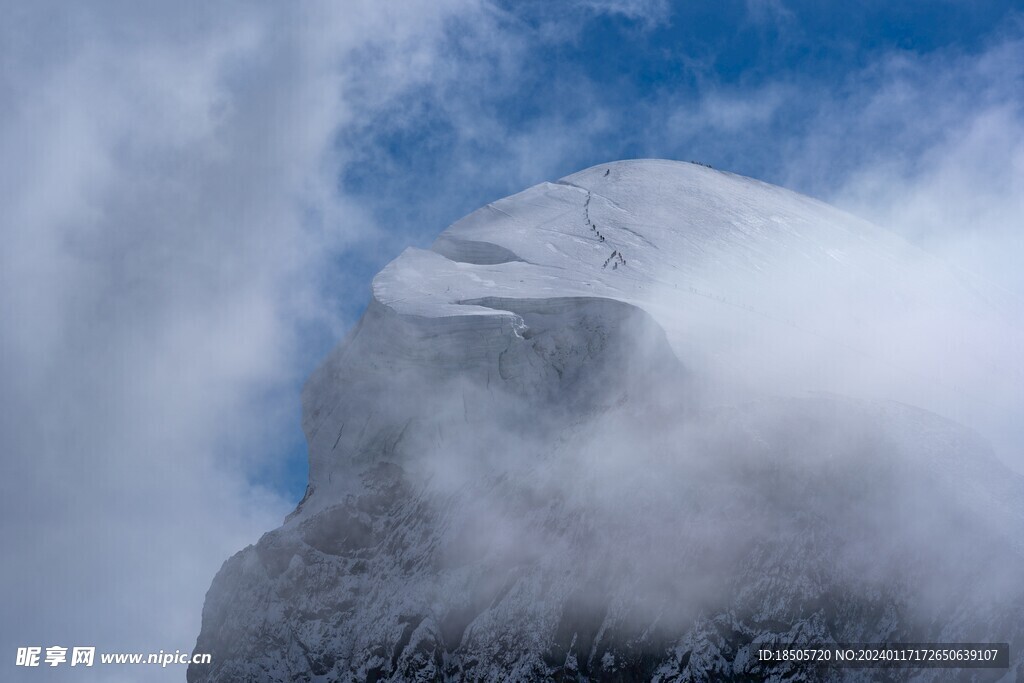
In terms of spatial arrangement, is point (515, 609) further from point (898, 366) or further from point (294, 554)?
point (898, 366)

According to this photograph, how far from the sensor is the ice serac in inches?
1957

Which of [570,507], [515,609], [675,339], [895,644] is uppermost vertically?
[675,339]

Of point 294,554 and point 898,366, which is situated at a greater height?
point 898,366

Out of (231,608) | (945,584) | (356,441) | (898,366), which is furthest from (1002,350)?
(231,608)

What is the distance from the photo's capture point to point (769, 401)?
5547cm

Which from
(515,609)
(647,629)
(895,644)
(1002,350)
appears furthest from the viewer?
(1002,350)

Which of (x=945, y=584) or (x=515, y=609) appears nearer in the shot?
(x=945, y=584)

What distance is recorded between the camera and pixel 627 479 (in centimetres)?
5538

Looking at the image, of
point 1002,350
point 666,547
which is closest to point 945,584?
point 666,547

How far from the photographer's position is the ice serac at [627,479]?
49719 mm

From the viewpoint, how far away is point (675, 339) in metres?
58.3

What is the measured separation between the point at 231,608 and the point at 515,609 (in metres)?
13.6

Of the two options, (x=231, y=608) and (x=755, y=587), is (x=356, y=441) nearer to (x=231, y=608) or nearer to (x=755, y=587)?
(x=231, y=608)

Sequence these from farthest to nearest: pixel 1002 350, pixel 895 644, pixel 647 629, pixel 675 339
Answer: pixel 1002 350 < pixel 675 339 < pixel 647 629 < pixel 895 644
